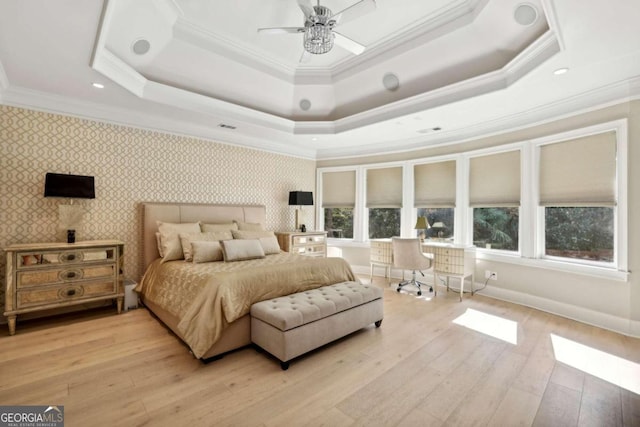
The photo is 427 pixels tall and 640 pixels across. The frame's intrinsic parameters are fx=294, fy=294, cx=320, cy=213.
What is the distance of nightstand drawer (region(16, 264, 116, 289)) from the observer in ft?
9.68

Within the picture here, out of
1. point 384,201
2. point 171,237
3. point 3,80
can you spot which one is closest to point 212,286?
point 171,237

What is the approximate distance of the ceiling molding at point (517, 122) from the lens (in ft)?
10.3

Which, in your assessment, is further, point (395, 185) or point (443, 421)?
point (395, 185)

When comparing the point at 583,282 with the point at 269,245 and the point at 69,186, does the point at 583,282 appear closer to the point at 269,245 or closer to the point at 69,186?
the point at 269,245

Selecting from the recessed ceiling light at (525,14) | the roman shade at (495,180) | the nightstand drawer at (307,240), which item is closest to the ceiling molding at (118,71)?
the nightstand drawer at (307,240)

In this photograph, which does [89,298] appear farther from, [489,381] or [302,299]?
[489,381]

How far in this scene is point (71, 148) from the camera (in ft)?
11.6

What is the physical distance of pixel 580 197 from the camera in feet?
11.6

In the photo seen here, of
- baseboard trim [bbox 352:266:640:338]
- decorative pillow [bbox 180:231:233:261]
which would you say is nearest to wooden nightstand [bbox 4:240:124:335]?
decorative pillow [bbox 180:231:233:261]

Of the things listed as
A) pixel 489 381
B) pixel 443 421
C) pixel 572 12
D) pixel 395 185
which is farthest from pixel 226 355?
pixel 395 185

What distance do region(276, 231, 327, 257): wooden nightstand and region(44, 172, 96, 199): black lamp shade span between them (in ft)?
9.37

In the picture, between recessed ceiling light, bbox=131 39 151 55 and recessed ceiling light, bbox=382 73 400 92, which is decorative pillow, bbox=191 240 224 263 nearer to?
recessed ceiling light, bbox=131 39 151 55

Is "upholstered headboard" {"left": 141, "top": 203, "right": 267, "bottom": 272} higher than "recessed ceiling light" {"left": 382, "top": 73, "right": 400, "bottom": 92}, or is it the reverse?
"recessed ceiling light" {"left": 382, "top": 73, "right": 400, "bottom": 92}

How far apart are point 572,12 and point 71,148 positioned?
502cm
